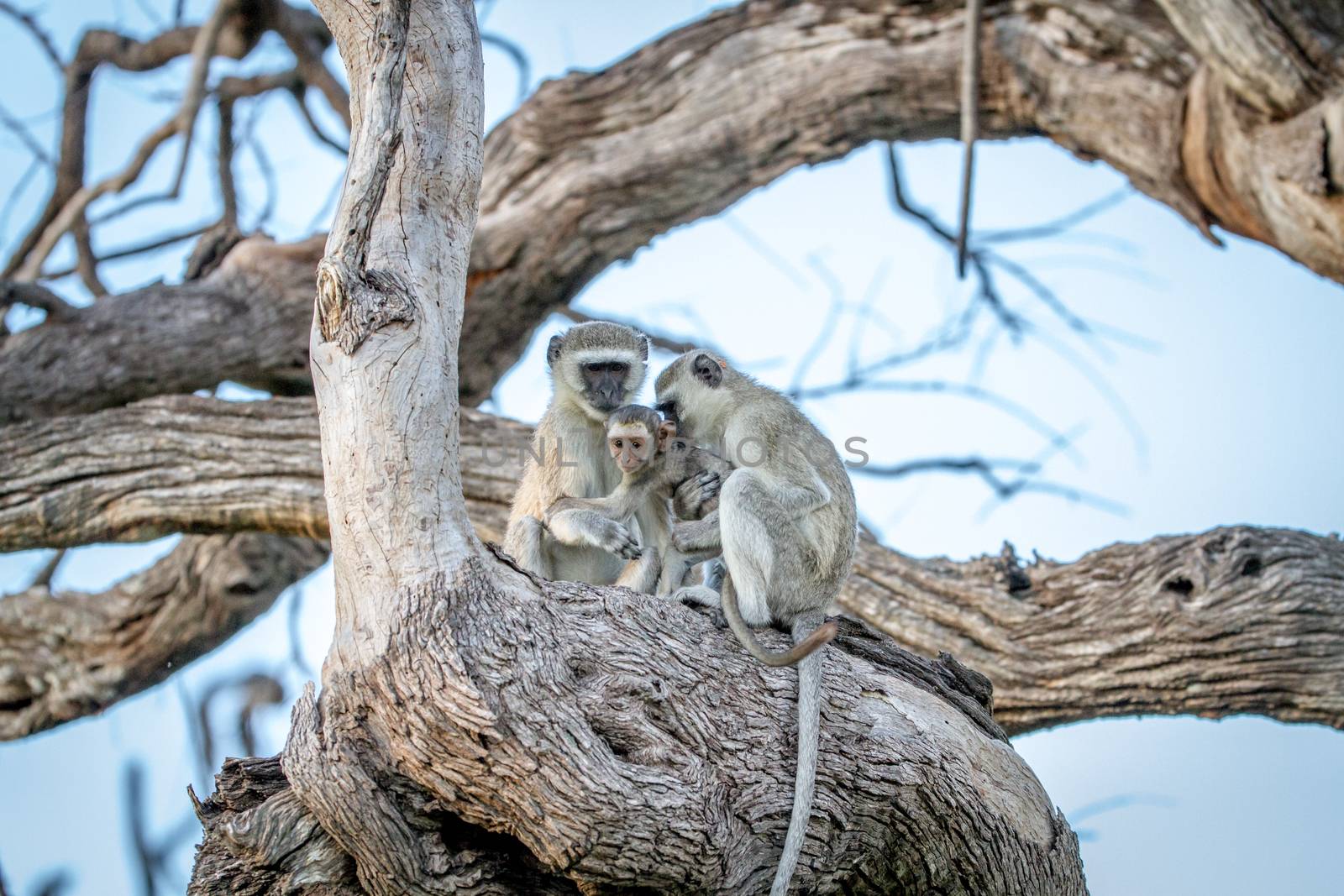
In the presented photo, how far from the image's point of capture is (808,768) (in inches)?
146

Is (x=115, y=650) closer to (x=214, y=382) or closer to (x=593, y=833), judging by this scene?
(x=214, y=382)

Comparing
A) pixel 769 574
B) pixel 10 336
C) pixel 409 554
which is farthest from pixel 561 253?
pixel 409 554

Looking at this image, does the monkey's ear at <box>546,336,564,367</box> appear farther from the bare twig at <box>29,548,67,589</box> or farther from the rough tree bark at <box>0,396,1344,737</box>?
the bare twig at <box>29,548,67,589</box>

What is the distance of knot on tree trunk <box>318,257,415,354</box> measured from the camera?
3467mm

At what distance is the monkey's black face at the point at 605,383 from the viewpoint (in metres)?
5.34

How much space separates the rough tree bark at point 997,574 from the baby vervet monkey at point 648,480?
5.50 ft

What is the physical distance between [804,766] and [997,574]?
2.86m

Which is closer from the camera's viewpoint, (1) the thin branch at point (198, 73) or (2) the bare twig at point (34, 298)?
(2) the bare twig at point (34, 298)

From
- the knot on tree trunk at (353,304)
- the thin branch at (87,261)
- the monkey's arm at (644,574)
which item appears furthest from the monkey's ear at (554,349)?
the thin branch at (87,261)

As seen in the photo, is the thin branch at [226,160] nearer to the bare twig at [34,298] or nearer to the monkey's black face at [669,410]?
the bare twig at [34,298]

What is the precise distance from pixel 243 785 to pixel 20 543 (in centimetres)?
365

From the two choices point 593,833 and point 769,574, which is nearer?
point 593,833

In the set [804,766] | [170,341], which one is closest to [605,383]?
[804,766]

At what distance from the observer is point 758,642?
13.2ft
